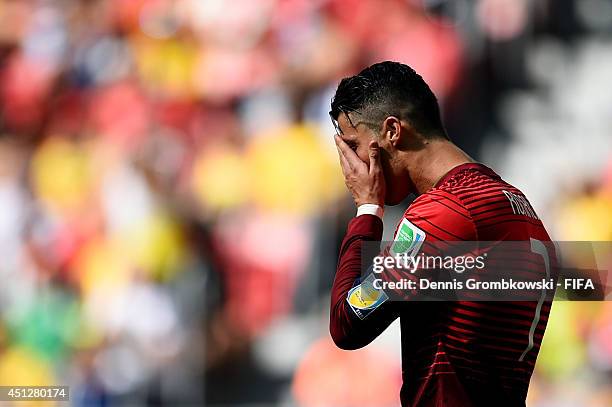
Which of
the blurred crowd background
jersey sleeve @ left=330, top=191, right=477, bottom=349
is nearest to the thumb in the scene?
jersey sleeve @ left=330, top=191, right=477, bottom=349

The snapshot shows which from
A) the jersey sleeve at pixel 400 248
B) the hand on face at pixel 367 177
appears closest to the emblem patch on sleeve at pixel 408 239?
the jersey sleeve at pixel 400 248

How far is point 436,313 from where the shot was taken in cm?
214

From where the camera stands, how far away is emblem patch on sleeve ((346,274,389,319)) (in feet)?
6.95

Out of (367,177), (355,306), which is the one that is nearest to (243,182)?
(367,177)

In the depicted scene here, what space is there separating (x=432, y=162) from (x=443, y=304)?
377mm

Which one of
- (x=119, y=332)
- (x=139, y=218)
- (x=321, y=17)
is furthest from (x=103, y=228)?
(x=321, y=17)

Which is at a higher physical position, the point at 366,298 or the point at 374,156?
the point at 374,156

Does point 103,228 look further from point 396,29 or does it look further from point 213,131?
point 396,29

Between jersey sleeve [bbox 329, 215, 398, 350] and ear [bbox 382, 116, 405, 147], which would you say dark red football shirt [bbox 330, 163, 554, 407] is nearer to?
jersey sleeve [bbox 329, 215, 398, 350]

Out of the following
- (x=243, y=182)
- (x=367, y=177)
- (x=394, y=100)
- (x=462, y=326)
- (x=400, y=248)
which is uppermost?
(x=243, y=182)

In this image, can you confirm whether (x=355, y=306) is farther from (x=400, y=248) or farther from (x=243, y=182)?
(x=243, y=182)

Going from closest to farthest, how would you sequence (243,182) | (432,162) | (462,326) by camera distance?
(462,326) → (432,162) → (243,182)

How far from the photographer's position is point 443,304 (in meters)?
2.14

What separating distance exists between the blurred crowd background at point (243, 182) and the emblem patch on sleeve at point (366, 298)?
294 cm
